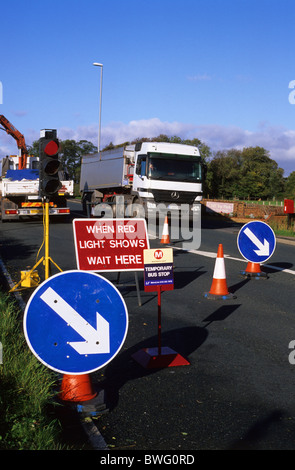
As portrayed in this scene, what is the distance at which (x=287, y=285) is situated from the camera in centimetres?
1052

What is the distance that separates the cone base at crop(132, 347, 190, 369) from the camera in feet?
18.5

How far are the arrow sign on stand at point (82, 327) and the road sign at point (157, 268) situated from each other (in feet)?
5.30

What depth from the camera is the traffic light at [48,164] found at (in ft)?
28.6

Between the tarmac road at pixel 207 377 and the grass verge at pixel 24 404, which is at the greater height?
the grass verge at pixel 24 404

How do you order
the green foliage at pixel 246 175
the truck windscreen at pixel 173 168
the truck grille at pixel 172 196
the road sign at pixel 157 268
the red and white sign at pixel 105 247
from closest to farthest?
the road sign at pixel 157 268 < the red and white sign at pixel 105 247 < the truck grille at pixel 172 196 < the truck windscreen at pixel 173 168 < the green foliage at pixel 246 175

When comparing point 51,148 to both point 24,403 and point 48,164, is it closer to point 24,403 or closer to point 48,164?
point 48,164

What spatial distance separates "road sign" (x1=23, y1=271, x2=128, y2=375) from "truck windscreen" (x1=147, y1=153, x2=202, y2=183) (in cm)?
1805

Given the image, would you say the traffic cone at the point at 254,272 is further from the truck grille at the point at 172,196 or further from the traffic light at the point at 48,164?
the truck grille at the point at 172,196

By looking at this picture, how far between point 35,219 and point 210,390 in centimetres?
2355

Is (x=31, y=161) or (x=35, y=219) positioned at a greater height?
(x=31, y=161)

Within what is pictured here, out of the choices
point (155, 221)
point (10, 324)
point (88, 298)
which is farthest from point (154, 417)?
point (155, 221)

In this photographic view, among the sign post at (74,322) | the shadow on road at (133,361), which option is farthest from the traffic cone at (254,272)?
the sign post at (74,322)

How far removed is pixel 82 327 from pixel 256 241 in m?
7.13
